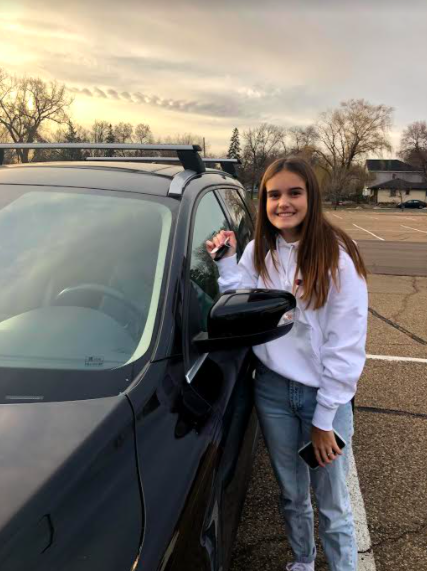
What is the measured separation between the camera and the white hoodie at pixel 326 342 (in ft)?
5.22

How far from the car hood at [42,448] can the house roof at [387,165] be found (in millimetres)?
100742

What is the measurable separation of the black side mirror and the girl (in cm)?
18

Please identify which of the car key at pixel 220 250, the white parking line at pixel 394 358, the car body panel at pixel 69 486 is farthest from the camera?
the white parking line at pixel 394 358

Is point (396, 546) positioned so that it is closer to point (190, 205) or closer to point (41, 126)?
point (190, 205)

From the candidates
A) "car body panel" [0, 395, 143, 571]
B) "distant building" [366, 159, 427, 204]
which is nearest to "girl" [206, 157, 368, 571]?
"car body panel" [0, 395, 143, 571]

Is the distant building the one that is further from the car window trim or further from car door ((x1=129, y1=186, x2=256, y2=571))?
car door ((x1=129, y1=186, x2=256, y2=571))

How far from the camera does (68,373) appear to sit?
1.34m

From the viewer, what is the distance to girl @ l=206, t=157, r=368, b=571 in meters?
1.60

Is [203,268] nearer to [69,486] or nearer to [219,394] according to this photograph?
[219,394]

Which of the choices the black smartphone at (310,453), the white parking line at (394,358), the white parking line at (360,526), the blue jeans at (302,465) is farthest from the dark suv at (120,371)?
the white parking line at (394,358)

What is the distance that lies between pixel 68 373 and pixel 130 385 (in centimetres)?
19

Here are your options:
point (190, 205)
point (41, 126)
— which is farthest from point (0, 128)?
point (190, 205)

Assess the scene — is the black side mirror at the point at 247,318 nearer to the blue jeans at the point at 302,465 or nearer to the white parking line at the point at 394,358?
the blue jeans at the point at 302,465

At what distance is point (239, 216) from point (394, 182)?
84827 millimetres
